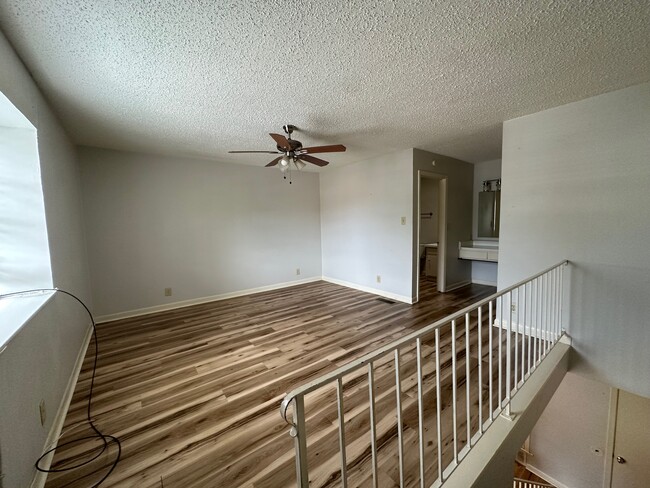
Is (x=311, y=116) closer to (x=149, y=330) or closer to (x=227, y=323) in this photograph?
(x=227, y=323)

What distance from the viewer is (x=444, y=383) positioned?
1.99m

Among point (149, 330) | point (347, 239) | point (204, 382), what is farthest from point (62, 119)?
point (347, 239)

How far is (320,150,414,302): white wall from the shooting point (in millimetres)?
3932

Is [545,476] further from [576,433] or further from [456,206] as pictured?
[456,206]

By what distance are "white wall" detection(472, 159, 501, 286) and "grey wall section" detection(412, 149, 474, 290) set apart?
100 millimetres

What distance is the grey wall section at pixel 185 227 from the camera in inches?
135

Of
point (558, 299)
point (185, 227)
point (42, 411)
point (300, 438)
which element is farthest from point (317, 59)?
point (185, 227)

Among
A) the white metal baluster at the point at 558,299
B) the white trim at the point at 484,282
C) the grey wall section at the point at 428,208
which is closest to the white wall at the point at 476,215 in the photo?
the white trim at the point at 484,282

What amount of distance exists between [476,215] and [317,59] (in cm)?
454

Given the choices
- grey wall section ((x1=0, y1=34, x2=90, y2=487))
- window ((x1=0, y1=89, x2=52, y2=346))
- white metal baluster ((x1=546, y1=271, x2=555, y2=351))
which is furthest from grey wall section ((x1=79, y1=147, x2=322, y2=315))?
white metal baluster ((x1=546, y1=271, x2=555, y2=351))

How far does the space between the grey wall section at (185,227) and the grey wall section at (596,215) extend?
147 inches

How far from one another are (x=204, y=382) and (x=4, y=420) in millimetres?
1180

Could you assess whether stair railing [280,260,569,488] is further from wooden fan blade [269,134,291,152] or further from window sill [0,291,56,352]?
wooden fan blade [269,134,291,152]

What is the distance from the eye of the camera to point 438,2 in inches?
49.1
